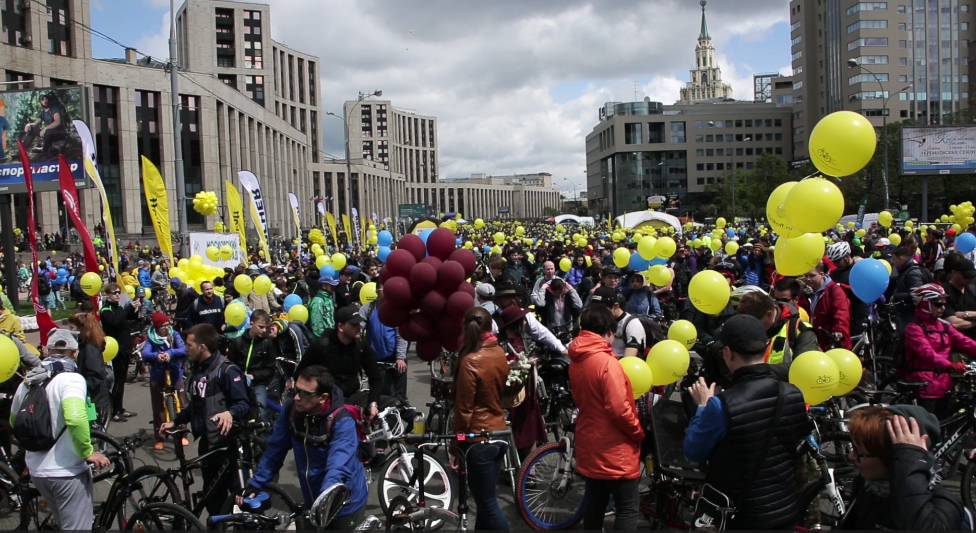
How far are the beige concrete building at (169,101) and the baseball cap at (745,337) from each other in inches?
Answer: 1146

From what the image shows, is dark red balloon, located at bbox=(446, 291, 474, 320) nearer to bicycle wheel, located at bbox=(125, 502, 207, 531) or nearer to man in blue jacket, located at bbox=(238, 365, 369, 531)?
man in blue jacket, located at bbox=(238, 365, 369, 531)

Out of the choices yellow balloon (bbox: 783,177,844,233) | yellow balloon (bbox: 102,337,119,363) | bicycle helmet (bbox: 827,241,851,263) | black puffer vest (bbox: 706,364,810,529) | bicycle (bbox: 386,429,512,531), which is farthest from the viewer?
bicycle helmet (bbox: 827,241,851,263)

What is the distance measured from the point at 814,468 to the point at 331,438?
321 cm

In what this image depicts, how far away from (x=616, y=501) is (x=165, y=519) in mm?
2991

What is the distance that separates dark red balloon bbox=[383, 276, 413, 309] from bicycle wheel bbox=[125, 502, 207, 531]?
6.75 feet

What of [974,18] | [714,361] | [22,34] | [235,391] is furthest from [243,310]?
[974,18]

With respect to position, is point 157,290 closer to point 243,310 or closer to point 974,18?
point 243,310

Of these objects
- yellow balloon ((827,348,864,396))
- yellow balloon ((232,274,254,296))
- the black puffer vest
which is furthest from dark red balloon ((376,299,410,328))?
yellow balloon ((232,274,254,296))

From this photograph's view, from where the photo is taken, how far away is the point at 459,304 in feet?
18.6

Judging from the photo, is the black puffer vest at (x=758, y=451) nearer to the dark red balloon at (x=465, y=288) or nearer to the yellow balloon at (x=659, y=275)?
the dark red balloon at (x=465, y=288)

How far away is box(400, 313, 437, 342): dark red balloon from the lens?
587cm

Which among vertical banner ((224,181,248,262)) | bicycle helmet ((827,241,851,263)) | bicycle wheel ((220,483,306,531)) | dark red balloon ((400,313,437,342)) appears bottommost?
bicycle wheel ((220,483,306,531))

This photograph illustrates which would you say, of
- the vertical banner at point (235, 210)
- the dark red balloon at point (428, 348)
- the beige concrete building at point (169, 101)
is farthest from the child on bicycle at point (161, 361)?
the beige concrete building at point (169, 101)

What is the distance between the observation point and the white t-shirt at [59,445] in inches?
183
